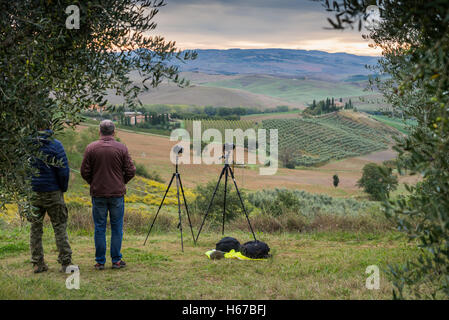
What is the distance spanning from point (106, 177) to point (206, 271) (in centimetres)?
219

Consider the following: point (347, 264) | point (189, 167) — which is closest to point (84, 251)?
point (347, 264)

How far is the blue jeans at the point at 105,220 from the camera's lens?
271 inches

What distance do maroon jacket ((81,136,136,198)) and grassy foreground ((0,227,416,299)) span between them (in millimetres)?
1311

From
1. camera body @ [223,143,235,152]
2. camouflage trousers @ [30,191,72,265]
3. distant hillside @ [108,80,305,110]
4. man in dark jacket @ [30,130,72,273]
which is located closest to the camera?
man in dark jacket @ [30,130,72,273]

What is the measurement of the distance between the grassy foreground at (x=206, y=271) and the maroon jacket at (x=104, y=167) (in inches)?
51.6

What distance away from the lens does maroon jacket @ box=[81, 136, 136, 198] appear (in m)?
6.76

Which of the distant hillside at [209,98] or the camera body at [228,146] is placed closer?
the camera body at [228,146]

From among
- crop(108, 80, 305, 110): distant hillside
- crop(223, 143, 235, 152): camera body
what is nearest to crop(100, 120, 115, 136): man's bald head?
crop(223, 143, 235, 152): camera body

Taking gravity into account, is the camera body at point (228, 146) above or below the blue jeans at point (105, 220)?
above

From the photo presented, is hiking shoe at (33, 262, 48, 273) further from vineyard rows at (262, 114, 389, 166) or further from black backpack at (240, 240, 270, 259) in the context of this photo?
vineyard rows at (262, 114, 389, 166)

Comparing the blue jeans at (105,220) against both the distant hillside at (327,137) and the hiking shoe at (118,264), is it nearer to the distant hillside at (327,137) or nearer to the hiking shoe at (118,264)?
the hiking shoe at (118,264)

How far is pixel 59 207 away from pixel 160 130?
220ft

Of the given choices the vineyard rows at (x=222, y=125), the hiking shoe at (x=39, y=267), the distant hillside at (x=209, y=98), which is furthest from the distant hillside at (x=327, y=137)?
the hiking shoe at (x=39, y=267)

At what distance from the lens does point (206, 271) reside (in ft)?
23.0
